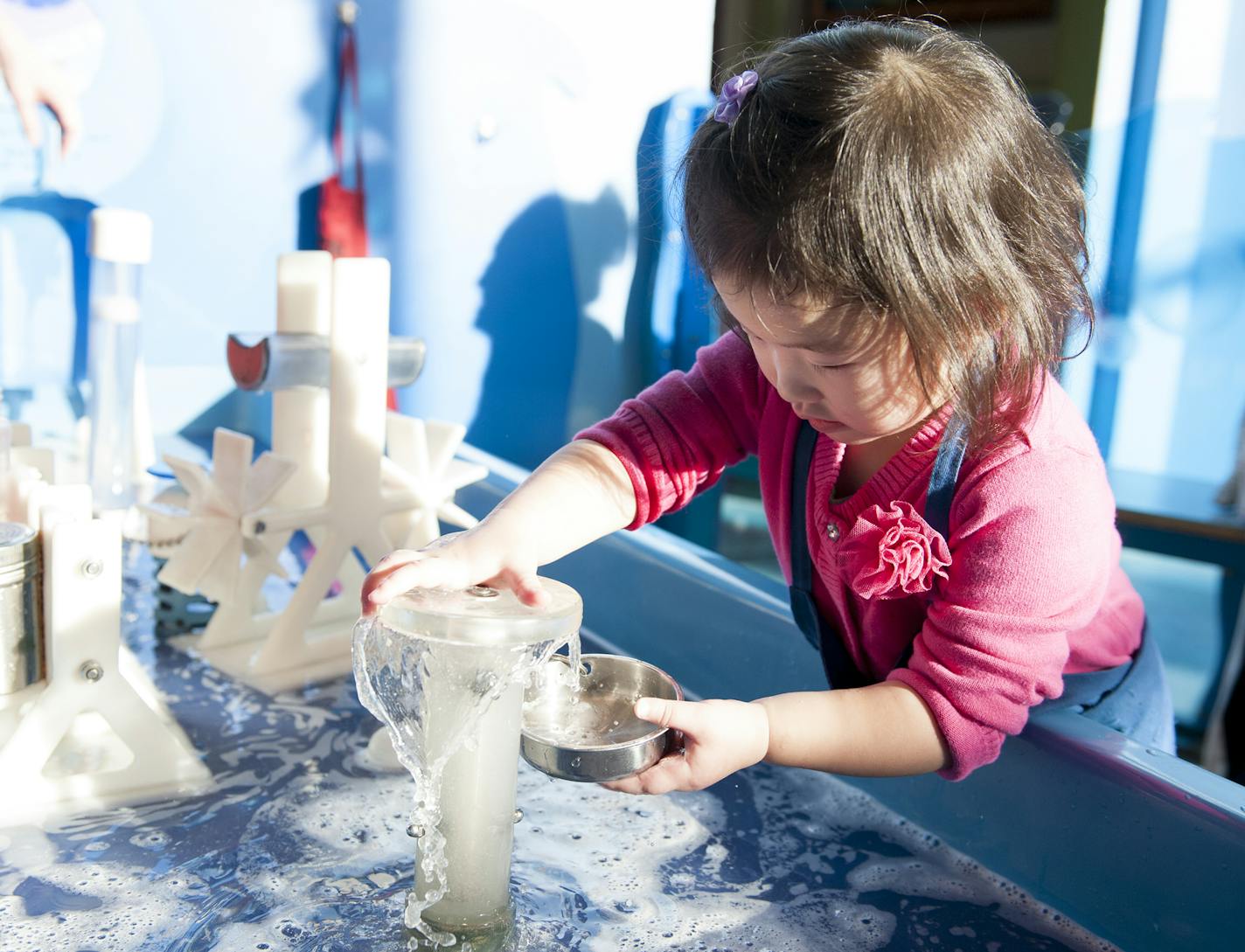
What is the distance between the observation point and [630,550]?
1.15m

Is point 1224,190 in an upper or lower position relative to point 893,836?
upper

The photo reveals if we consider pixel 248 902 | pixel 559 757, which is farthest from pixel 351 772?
pixel 559 757

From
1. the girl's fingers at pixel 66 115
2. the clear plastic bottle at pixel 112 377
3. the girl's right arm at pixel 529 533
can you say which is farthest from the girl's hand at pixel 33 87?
the girl's right arm at pixel 529 533

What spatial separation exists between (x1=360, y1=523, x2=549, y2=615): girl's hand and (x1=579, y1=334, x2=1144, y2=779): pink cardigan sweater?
20cm

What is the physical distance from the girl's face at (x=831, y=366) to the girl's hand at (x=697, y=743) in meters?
0.20

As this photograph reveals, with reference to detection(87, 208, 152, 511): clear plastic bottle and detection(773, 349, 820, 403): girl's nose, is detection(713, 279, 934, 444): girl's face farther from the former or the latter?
detection(87, 208, 152, 511): clear plastic bottle

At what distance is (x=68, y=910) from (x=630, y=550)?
595 mm

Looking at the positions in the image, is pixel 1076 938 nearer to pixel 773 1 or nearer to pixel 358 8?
pixel 358 8

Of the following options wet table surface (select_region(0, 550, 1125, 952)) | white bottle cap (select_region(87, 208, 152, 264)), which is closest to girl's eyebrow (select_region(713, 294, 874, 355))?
wet table surface (select_region(0, 550, 1125, 952))

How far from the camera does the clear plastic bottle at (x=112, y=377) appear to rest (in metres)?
1.30

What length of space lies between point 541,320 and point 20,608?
966 millimetres

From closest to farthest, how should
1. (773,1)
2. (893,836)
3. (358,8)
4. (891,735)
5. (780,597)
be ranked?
(891,735) → (893,836) → (780,597) → (358,8) → (773,1)

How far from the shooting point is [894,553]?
0.75 meters

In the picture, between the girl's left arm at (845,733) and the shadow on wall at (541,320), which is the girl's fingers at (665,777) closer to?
the girl's left arm at (845,733)
